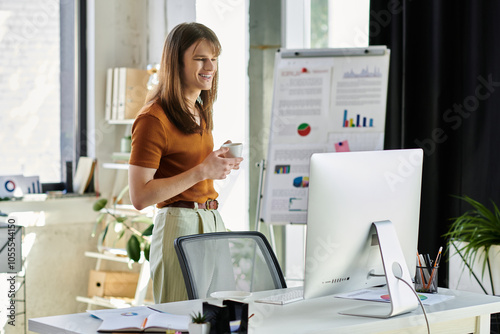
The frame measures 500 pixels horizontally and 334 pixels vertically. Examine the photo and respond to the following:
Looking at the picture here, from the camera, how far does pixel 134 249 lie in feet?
13.6

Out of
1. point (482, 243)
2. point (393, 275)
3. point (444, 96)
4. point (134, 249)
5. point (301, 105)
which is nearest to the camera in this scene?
point (393, 275)

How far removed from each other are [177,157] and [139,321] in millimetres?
829

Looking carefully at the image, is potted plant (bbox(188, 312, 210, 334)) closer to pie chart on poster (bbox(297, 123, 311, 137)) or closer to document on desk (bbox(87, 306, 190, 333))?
document on desk (bbox(87, 306, 190, 333))

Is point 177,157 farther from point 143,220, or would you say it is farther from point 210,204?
point 143,220

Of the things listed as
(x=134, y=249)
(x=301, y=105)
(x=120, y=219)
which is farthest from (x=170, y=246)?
(x=120, y=219)

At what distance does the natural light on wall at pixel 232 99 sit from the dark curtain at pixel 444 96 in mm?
948

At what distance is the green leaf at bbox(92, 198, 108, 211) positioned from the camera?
4363mm

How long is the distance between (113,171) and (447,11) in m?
2.48

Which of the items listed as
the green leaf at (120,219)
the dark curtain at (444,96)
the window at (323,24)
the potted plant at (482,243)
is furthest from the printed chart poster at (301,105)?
the green leaf at (120,219)

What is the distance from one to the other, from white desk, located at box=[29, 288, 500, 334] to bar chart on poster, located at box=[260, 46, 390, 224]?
59.6 inches

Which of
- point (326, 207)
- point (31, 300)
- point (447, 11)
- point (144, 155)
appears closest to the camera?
point (326, 207)

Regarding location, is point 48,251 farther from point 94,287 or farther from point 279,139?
point 279,139

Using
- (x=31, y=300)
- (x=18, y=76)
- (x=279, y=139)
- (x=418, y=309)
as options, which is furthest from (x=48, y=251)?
(x=418, y=309)

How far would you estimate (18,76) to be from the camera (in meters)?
4.46
